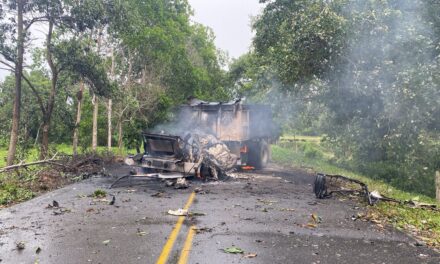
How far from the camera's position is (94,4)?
15.2 m

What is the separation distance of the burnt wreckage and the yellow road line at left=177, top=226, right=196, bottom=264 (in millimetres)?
5918

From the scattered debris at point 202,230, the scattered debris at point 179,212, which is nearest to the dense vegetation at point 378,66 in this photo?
the scattered debris at point 179,212

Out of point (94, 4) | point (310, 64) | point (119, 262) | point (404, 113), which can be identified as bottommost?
point (119, 262)

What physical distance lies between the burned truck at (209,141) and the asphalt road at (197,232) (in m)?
2.57

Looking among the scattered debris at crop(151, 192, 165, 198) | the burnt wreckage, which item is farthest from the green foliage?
the scattered debris at crop(151, 192, 165, 198)

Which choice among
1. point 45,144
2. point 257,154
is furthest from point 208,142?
point 45,144

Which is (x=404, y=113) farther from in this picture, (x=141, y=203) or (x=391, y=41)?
(x=141, y=203)

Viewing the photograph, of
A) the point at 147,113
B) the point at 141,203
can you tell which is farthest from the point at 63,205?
the point at 147,113

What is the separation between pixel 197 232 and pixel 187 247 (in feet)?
2.85

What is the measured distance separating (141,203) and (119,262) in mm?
4143

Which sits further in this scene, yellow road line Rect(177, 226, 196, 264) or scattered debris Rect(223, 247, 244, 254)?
scattered debris Rect(223, 247, 244, 254)

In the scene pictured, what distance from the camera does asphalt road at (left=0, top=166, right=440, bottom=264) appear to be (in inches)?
210

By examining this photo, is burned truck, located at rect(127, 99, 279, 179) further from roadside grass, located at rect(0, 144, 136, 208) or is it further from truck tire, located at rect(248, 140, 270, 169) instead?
roadside grass, located at rect(0, 144, 136, 208)

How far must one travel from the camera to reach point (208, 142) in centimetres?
1394
